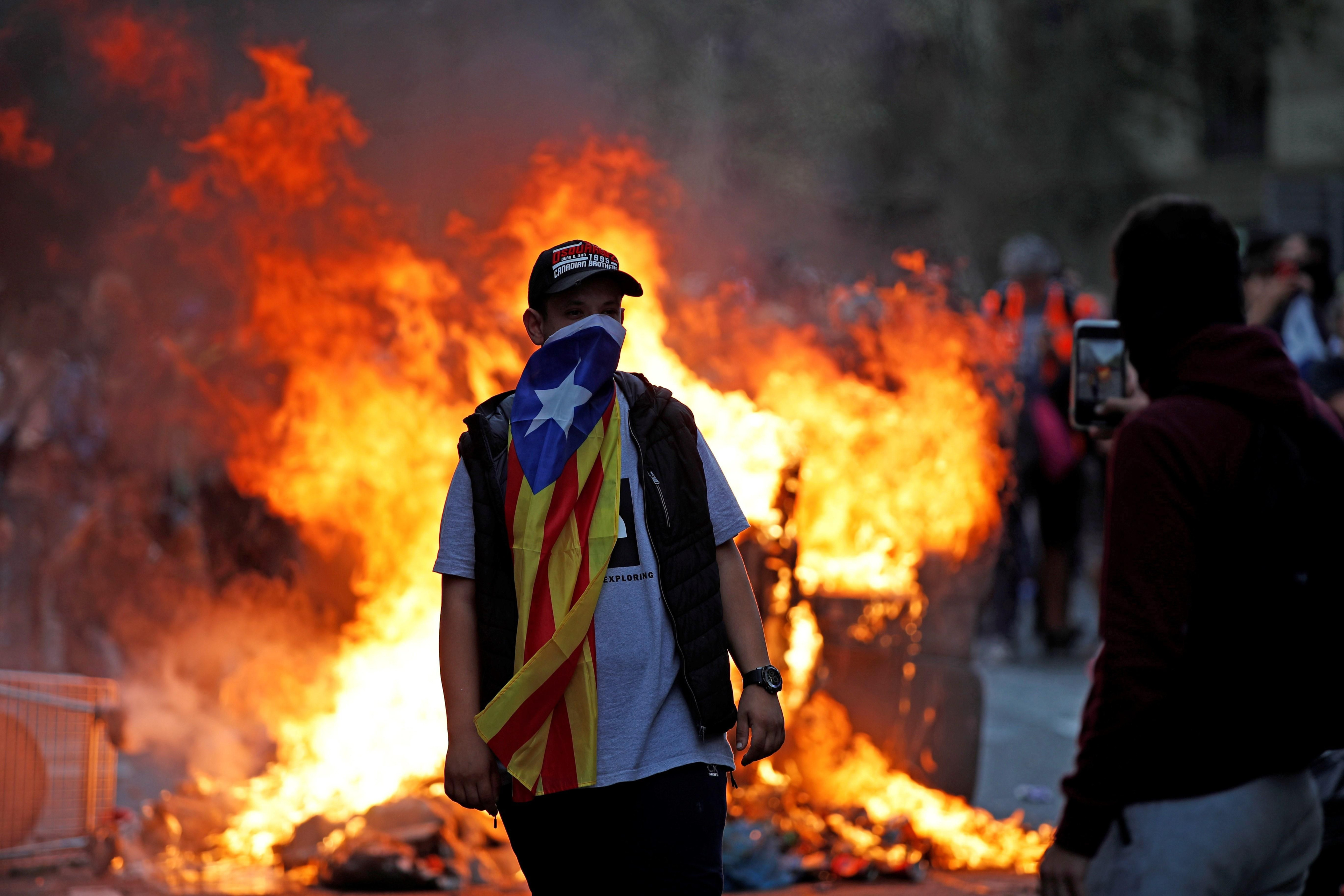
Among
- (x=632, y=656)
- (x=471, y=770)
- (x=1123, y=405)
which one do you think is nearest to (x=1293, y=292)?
(x=1123, y=405)

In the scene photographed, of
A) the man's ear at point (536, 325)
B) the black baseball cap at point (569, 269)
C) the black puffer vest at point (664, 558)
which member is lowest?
the black puffer vest at point (664, 558)

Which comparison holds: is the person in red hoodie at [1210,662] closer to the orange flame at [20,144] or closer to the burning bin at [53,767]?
the burning bin at [53,767]

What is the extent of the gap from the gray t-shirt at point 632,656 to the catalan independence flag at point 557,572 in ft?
0.09

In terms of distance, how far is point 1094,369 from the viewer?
3.20 meters

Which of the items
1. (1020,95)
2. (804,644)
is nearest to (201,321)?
(804,644)

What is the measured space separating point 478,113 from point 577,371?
4.70 meters

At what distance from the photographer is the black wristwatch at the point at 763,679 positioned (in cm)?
234

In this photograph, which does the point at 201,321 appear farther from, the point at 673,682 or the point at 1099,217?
the point at 1099,217

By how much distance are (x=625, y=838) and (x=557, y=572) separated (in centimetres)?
44

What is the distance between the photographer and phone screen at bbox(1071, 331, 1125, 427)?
10.4 ft

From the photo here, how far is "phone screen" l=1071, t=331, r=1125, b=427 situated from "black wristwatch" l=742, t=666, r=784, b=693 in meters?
1.15

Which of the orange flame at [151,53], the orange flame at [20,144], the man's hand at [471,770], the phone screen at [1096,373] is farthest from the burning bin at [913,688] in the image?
the orange flame at [20,144]

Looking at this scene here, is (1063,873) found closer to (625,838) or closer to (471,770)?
(625,838)

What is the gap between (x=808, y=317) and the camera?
20.9 feet
